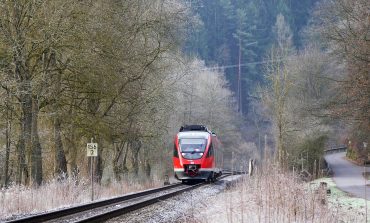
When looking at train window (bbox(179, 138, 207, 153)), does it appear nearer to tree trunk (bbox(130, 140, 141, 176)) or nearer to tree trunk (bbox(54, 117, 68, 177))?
tree trunk (bbox(130, 140, 141, 176))

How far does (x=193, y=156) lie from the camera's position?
90.4ft

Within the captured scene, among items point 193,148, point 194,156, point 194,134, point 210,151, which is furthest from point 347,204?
point 194,134

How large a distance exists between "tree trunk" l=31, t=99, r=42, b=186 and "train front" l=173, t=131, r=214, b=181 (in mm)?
9457

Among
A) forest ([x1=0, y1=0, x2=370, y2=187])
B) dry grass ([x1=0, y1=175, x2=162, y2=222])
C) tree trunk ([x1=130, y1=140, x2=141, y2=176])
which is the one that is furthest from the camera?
tree trunk ([x1=130, y1=140, x2=141, y2=176])

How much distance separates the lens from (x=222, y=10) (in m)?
93.1

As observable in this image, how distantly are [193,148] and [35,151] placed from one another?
10296 mm

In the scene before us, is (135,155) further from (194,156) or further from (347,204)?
(347,204)

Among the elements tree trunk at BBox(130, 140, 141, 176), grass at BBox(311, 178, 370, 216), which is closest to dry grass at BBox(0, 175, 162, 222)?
grass at BBox(311, 178, 370, 216)

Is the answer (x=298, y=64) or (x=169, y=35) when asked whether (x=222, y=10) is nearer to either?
(x=298, y=64)

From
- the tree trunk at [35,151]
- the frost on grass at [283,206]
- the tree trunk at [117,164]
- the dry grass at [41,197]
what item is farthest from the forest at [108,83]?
the dry grass at [41,197]

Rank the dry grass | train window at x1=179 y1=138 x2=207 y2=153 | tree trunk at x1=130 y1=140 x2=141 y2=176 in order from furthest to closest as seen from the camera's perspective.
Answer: tree trunk at x1=130 y1=140 x2=141 y2=176 < train window at x1=179 y1=138 x2=207 y2=153 < the dry grass

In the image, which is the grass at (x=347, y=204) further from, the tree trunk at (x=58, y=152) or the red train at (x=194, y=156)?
the tree trunk at (x=58, y=152)

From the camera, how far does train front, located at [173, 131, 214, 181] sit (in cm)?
2748

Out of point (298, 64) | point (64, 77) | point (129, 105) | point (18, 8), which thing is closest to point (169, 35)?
point (129, 105)
